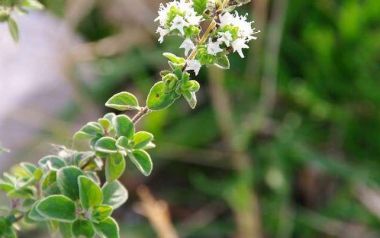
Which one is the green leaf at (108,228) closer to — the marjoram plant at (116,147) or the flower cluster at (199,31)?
the marjoram plant at (116,147)

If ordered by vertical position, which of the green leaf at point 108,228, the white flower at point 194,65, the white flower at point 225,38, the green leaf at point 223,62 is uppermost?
the white flower at point 225,38

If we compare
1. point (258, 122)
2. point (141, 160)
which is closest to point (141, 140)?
point (141, 160)

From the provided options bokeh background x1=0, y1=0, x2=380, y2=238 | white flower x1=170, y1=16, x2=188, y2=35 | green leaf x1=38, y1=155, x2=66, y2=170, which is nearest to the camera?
white flower x1=170, y1=16, x2=188, y2=35

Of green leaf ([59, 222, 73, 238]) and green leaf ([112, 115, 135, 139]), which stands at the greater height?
green leaf ([112, 115, 135, 139])

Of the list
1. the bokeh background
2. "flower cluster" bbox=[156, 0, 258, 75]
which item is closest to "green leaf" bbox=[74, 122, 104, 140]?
"flower cluster" bbox=[156, 0, 258, 75]

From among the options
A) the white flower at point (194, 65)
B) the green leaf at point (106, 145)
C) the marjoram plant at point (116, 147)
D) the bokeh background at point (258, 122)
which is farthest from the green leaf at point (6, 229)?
the bokeh background at point (258, 122)

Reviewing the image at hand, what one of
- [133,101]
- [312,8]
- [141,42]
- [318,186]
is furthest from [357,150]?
[133,101]

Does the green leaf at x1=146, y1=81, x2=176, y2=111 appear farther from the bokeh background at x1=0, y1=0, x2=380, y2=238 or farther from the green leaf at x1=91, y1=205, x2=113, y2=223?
the bokeh background at x1=0, y1=0, x2=380, y2=238
